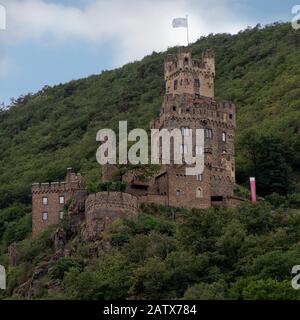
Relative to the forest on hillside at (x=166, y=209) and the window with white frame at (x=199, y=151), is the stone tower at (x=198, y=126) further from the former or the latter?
the forest on hillside at (x=166, y=209)

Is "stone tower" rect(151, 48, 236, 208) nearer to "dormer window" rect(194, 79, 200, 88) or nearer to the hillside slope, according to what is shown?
"dormer window" rect(194, 79, 200, 88)

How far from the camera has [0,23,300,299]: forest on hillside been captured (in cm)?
7244

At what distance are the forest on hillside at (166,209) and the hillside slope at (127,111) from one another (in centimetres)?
16

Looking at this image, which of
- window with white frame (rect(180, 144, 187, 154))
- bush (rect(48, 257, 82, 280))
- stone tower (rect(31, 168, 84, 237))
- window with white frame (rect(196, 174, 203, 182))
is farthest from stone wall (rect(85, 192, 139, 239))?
window with white frame (rect(180, 144, 187, 154))

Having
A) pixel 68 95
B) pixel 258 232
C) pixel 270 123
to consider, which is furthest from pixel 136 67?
pixel 258 232

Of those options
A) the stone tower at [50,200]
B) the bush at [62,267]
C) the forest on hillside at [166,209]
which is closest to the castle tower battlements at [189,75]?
the forest on hillside at [166,209]

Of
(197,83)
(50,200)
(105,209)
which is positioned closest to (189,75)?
(197,83)

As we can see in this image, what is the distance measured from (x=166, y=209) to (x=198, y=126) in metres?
7.96

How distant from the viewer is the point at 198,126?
90375 mm
